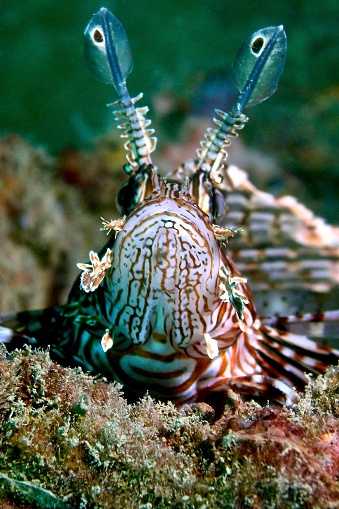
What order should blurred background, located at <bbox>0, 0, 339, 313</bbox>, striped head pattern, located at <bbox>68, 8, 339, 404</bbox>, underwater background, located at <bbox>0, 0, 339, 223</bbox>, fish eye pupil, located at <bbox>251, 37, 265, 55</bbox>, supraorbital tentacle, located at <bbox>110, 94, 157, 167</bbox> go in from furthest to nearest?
underwater background, located at <bbox>0, 0, 339, 223</bbox> < blurred background, located at <bbox>0, 0, 339, 313</bbox> < supraorbital tentacle, located at <bbox>110, 94, 157, 167</bbox> < fish eye pupil, located at <bbox>251, 37, 265, 55</bbox> < striped head pattern, located at <bbox>68, 8, 339, 404</bbox>

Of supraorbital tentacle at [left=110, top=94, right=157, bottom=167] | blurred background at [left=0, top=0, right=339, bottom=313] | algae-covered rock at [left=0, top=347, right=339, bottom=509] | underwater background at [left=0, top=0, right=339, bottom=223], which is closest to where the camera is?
algae-covered rock at [left=0, top=347, right=339, bottom=509]

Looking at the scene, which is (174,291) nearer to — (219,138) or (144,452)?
(144,452)

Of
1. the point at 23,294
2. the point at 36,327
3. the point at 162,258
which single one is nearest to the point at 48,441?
the point at 162,258

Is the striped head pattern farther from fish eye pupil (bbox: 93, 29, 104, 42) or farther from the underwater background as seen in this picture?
the underwater background

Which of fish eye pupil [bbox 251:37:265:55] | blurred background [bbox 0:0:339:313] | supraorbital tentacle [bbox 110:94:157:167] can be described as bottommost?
supraorbital tentacle [bbox 110:94:157:167]

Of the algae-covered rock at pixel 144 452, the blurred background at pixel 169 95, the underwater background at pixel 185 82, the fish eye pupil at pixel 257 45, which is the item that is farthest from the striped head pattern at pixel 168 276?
the underwater background at pixel 185 82

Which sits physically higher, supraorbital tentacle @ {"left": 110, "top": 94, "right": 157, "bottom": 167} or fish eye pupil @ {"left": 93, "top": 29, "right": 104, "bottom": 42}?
fish eye pupil @ {"left": 93, "top": 29, "right": 104, "bottom": 42}

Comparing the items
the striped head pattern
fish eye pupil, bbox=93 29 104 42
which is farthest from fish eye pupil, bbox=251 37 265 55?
fish eye pupil, bbox=93 29 104 42

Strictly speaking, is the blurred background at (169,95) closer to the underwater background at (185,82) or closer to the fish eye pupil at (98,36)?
the underwater background at (185,82)
